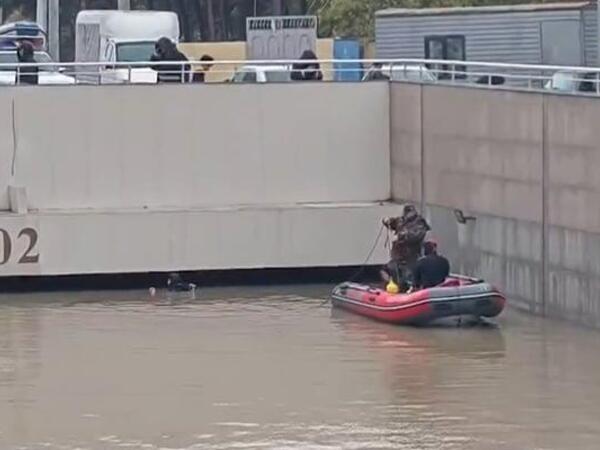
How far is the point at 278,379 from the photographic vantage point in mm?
21031

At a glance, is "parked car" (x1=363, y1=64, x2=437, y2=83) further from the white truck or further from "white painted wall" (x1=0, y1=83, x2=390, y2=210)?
the white truck

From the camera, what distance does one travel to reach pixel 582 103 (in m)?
24.5

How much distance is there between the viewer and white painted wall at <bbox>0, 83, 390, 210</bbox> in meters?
30.0

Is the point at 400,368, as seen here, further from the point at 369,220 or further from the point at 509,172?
the point at 369,220

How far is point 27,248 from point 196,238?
254cm

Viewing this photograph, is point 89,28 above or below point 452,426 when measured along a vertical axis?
above

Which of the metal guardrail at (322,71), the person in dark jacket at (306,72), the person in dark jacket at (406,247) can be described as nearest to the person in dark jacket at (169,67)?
the metal guardrail at (322,71)

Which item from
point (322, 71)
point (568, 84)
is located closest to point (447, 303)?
point (568, 84)

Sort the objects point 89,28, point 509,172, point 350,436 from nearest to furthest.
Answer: point 350,436, point 509,172, point 89,28

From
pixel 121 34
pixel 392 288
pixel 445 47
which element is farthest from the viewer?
pixel 121 34

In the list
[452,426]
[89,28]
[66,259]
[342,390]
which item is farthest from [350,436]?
[89,28]

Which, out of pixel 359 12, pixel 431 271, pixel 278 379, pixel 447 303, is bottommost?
pixel 278 379

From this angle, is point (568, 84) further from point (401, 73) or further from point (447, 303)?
point (401, 73)

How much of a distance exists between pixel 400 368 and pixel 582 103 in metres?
4.77
